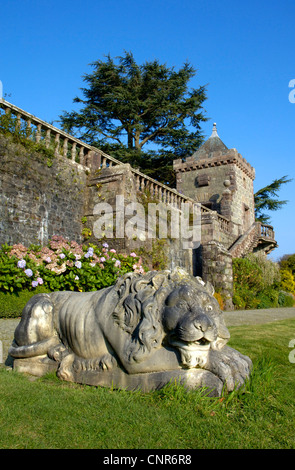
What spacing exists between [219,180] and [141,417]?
71.2 feet

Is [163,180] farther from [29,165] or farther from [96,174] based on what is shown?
[29,165]

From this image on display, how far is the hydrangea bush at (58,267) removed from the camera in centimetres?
760

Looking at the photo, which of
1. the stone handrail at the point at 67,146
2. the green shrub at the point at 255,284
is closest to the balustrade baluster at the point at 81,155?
the stone handrail at the point at 67,146

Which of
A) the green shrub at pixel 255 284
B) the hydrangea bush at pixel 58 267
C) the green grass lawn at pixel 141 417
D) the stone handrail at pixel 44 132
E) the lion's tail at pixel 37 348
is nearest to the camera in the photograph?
the green grass lawn at pixel 141 417

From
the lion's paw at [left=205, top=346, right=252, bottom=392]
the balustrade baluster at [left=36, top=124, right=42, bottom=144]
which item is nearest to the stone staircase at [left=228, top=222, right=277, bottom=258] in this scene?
the balustrade baluster at [left=36, top=124, right=42, bottom=144]

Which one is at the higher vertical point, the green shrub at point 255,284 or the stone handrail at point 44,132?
the stone handrail at point 44,132

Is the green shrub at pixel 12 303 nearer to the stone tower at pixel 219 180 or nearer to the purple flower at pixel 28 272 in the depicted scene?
the purple flower at pixel 28 272

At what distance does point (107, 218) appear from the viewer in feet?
37.3

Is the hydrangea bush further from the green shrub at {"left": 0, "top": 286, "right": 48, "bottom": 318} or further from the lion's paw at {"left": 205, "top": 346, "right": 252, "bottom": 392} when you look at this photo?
the lion's paw at {"left": 205, "top": 346, "right": 252, "bottom": 392}

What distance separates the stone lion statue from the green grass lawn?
11cm

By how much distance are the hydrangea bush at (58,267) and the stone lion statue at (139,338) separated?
4.35 meters

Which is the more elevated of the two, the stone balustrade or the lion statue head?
the stone balustrade

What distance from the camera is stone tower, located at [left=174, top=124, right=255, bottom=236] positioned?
22.6 metres
